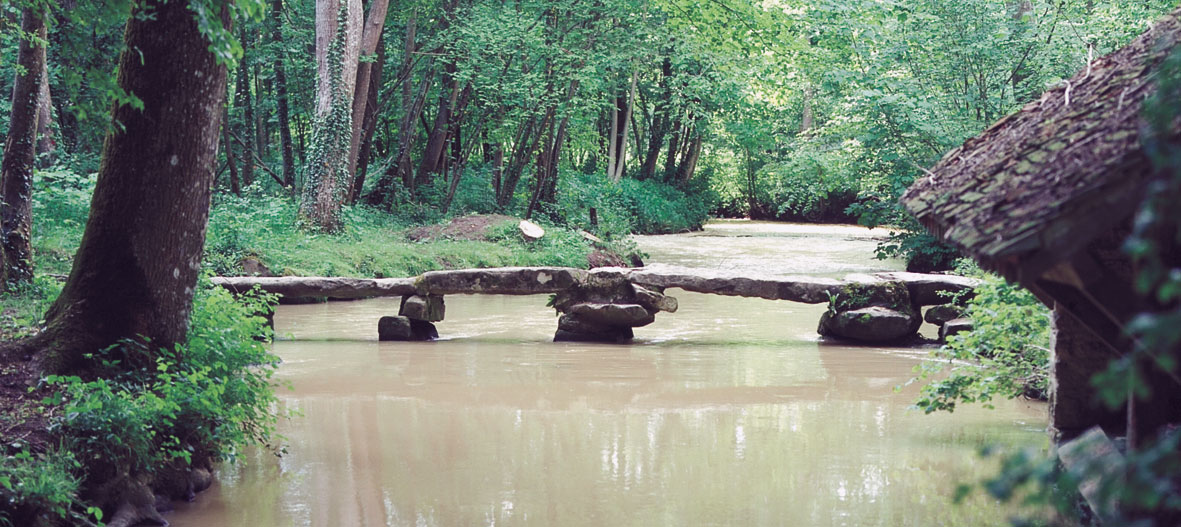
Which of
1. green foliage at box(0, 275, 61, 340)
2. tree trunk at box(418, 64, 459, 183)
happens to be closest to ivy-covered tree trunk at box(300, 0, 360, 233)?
tree trunk at box(418, 64, 459, 183)

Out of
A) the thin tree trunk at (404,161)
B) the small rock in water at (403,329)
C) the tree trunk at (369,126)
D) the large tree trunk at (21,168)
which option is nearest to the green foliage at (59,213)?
the large tree trunk at (21,168)

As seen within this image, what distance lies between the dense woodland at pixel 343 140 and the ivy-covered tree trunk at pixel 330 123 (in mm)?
46

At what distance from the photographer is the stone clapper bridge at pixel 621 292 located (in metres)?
13.2

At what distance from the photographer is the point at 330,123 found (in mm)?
19281

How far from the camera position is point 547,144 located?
25.8 m

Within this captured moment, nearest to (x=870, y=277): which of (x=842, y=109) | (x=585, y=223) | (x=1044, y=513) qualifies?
(x=842, y=109)

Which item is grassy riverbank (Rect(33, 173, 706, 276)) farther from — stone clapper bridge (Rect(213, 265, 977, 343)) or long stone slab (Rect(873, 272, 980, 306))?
long stone slab (Rect(873, 272, 980, 306))

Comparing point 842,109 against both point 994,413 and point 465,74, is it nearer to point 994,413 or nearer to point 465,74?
point 465,74

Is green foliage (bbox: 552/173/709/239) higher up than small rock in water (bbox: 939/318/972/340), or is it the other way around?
green foliage (bbox: 552/173/709/239)

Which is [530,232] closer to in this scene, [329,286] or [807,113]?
[329,286]

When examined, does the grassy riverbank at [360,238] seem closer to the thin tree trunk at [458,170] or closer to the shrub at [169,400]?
the thin tree trunk at [458,170]

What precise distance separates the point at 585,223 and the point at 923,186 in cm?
2076

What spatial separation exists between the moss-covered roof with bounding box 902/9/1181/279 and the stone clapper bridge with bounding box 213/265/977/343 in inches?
297

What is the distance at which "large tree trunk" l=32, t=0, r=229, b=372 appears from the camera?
21.9ft
